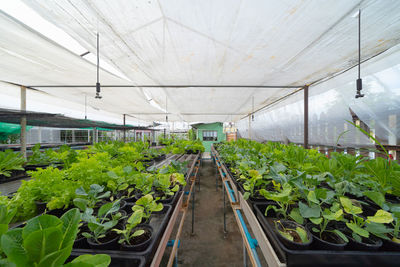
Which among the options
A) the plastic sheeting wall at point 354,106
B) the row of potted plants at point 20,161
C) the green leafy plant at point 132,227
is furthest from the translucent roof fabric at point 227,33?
the green leafy plant at point 132,227

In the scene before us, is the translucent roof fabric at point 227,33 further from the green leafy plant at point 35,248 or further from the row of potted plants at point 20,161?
the green leafy plant at point 35,248

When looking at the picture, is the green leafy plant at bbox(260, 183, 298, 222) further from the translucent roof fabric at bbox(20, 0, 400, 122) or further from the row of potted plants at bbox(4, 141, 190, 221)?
the translucent roof fabric at bbox(20, 0, 400, 122)

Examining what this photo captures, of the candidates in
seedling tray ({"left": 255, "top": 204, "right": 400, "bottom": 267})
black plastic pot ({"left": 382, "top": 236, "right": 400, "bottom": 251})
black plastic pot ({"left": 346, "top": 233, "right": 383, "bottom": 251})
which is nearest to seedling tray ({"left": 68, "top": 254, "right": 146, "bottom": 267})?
seedling tray ({"left": 255, "top": 204, "right": 400, "bottom": 267})

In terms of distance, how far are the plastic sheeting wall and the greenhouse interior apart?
2 centimetres

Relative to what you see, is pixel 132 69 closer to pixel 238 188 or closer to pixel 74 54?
pixel 74 54

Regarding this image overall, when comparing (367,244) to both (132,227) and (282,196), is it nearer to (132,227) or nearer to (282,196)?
(282,196)

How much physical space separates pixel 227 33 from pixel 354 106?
2.15 meters

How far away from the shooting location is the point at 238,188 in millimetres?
1292

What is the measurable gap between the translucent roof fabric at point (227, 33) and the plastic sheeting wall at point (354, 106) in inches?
7.8

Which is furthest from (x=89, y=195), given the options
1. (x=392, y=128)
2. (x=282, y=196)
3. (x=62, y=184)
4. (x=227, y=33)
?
(x=392, y=128)

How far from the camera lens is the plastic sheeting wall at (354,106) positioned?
1705 mm

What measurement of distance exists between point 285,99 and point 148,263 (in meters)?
4.44

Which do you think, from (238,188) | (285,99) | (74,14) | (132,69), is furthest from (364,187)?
(285,99)

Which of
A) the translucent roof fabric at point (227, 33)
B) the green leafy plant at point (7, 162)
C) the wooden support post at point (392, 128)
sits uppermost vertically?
the translucent roof fabric at point (227, 33)
